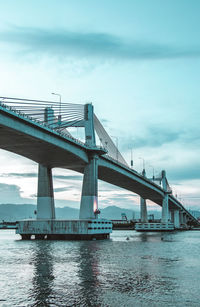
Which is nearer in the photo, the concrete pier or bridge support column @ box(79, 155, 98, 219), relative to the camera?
the concrete pier

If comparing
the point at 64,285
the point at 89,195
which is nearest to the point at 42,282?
the point at 64,285

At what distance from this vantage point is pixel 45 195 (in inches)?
2963

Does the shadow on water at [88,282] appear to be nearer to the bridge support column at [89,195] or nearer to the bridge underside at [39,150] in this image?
the bridge underside at [39,150]

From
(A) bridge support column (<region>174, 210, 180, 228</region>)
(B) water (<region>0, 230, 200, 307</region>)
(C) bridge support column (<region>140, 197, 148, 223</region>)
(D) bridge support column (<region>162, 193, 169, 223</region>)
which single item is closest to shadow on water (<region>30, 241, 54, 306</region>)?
(B) water (<region>0, 230, 200, 307</region>)

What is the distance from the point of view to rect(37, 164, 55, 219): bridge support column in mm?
75188

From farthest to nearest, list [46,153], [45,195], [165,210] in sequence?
[165,210] → [45,195] → [46,153]

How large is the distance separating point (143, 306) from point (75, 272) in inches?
452

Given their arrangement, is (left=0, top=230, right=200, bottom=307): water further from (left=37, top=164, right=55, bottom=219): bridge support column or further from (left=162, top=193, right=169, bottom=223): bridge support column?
(left=162, top=193, right=169, bottom=223): bridge support column

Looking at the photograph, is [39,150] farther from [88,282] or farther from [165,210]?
[165,210]

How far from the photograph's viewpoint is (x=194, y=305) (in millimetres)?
19406

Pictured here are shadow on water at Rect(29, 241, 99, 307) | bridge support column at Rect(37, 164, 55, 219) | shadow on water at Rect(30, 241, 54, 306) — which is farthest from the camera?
bridge support column at Rect(37, 164, 55, 219)

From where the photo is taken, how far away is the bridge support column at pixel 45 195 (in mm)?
75188

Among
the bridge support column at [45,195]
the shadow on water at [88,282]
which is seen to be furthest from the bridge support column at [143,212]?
the shadow on water at [88,282]

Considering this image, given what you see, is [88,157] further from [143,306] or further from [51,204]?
[143,306]
